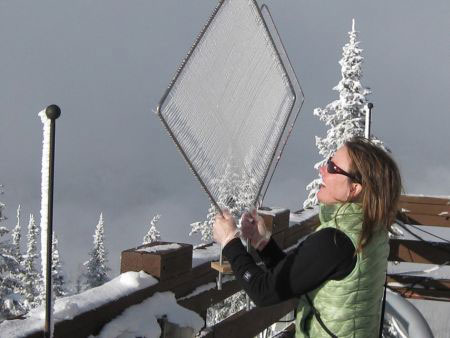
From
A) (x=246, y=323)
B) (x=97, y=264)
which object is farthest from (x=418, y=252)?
(x=97, y=264)

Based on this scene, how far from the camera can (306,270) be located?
2686mm

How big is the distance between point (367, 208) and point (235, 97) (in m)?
0.96

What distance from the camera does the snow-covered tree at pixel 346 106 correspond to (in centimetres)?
2192

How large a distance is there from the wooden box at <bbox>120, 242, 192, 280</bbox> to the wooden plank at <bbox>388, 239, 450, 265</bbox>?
12.2 feet

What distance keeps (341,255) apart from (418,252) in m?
4.43

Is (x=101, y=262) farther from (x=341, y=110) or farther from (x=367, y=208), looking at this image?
(x=367, y=208)

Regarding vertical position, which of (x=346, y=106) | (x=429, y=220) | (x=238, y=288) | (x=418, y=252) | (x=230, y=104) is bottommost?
(x=238, y=288)

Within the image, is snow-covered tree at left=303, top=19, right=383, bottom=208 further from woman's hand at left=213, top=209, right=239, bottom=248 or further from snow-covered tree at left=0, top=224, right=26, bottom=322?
woman's hand at left=213, top=209, right=239, bottom=248

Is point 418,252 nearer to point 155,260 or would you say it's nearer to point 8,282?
point 155,260

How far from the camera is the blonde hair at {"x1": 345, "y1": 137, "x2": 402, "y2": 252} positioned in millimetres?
2803

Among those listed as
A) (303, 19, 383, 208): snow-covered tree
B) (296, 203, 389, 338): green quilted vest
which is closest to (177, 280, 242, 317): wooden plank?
(296, 203, 389, 338): green quilted vest

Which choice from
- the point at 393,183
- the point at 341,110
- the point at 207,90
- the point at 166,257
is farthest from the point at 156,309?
the point at 341,110

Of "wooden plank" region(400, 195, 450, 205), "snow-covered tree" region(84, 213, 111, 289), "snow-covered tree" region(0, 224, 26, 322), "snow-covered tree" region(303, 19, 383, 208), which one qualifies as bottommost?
"wooden plank" region(400, 195, 450, 205)

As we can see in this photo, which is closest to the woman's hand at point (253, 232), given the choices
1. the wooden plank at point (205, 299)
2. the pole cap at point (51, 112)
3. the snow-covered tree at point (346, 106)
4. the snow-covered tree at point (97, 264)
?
the wooden plank at point (205, 299)
